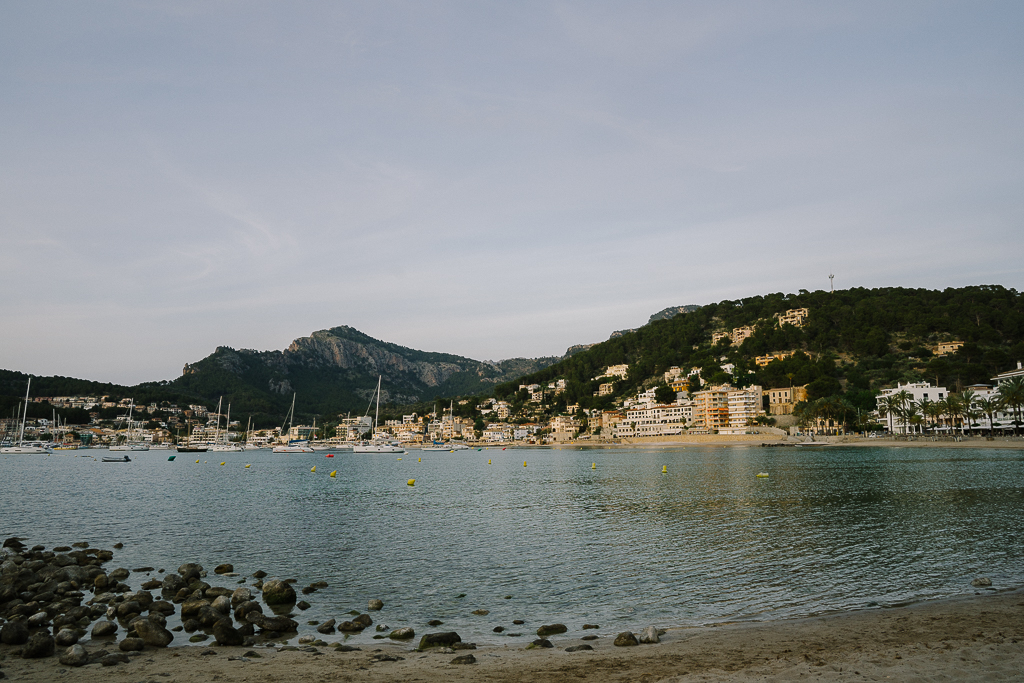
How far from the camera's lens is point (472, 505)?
118 ft

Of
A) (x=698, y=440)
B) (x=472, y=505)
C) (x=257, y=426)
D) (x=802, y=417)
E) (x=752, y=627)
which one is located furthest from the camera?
(x=257, y=426)

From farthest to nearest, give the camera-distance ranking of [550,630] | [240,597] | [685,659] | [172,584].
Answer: [172,584], [240,597], [550,630], [685,659]

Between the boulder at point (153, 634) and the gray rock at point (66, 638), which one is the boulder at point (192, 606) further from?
the gray rock at point (66, 638)

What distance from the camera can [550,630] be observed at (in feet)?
40.5

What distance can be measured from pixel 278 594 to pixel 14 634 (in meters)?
5.09

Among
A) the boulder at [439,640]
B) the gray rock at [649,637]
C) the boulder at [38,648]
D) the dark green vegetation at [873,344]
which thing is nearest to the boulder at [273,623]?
the boulder at [439,640]

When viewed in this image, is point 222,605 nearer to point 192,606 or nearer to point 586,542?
point 192,606

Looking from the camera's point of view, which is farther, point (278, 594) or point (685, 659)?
point (278, 594)

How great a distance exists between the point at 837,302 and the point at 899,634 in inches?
7270

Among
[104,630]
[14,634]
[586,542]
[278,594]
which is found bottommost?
[586,542]

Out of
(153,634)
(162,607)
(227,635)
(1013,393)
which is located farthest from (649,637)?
(1013,393)

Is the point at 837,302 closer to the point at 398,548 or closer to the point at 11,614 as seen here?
the point at 398,548

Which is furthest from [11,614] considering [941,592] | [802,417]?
[802,417]

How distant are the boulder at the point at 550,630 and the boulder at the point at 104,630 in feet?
27.2
